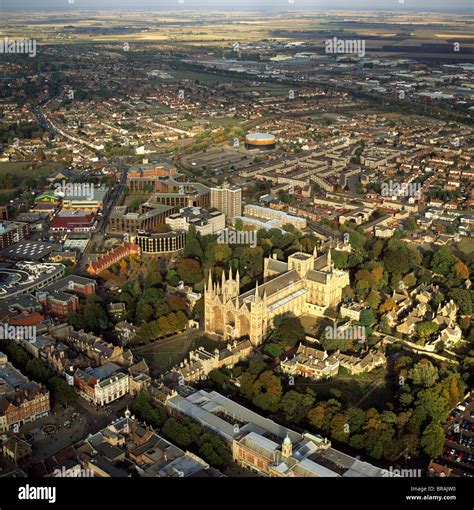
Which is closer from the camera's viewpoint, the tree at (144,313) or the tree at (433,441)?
the tree at (433,441)

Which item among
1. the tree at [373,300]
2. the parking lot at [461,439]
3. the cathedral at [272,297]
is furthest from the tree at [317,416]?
the tree at [373,300]

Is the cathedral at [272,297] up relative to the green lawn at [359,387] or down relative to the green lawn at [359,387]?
up

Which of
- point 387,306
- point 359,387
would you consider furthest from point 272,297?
point 359,387

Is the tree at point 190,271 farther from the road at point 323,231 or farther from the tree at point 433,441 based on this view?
the tree at point 433,441

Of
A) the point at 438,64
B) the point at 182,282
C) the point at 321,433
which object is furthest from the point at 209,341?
the point at 438,64

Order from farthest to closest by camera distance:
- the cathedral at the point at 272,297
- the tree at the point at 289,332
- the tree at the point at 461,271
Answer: the tree at the point at 461,271
the cathedral at the point at 272,297
the tree at the point at 289,332

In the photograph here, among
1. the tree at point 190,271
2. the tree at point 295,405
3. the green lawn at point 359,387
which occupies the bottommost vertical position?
the green lawn at point 359,387

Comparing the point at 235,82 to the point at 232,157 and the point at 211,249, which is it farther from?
the point at 211,249
